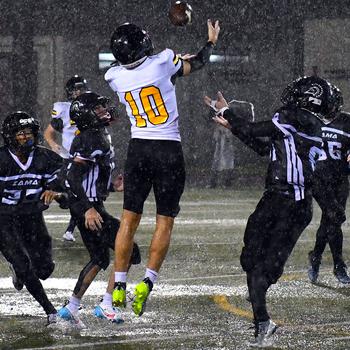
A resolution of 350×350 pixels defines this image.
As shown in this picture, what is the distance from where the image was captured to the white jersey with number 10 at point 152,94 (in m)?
Result: 9.24

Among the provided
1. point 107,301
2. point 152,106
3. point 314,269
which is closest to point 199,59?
point 152,106

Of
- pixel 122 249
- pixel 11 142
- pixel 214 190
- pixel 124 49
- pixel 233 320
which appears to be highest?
pixel 124 49

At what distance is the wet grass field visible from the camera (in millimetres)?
8758

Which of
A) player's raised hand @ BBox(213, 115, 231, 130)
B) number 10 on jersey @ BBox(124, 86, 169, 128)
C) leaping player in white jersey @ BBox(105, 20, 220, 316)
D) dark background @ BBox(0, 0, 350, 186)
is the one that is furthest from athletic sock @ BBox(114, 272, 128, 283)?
dark background @ BBox(0, 0, 350, 186)

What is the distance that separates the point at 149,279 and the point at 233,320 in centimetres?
90

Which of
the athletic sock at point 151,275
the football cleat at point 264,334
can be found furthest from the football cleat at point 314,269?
the football cleat at point 264,334

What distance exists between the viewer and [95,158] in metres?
9.84

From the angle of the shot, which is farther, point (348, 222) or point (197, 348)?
point (348, 222)

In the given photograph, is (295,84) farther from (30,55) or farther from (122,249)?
(30,55)

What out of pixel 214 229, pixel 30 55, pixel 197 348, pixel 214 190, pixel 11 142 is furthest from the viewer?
pixel 30 55

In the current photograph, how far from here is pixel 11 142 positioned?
32.3 feet

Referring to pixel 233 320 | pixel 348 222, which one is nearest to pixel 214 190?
pixel 348 222

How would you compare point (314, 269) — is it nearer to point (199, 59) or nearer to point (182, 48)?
point (199, 59)

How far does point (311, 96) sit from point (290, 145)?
16.2 inches
